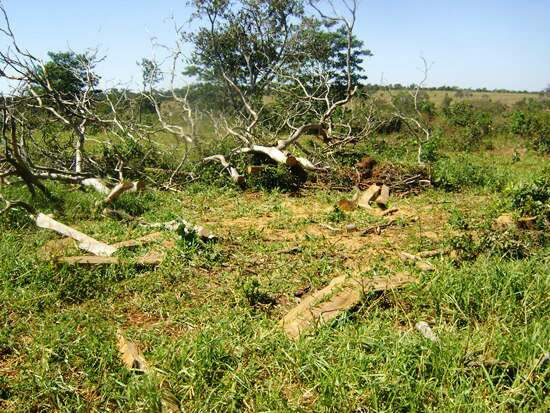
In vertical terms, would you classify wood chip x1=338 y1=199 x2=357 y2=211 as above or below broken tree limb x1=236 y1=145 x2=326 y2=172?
below

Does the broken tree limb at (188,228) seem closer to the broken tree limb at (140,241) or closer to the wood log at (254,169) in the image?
the broken tree limb at (140,241)

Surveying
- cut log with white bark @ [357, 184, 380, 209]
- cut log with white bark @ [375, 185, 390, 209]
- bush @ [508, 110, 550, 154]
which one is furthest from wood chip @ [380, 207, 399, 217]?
bush @ [508, 110, 550, 154]

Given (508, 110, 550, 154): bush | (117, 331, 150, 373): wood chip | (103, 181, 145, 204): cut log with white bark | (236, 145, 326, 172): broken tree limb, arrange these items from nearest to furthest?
(117, 331, 150, 373): wood chip → (103, 181, 145, 204): cut log with white bark → (236, 145, 326, 172): broken tree limb → (508, 110, 550, 154): bush

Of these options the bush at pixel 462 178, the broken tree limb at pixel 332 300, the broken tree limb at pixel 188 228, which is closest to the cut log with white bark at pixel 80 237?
the broken tree limb at pixel 188 228

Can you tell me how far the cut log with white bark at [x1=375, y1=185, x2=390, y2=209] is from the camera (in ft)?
22.0

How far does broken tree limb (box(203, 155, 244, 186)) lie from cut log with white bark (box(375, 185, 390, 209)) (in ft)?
7.63

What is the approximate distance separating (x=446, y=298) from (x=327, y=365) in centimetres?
119

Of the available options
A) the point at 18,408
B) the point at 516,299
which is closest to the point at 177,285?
the point at 18,408

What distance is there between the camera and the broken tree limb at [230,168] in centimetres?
794

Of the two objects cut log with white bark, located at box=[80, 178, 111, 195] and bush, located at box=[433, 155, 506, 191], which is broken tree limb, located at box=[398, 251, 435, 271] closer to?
bush, located at box=[433, 155, 506, 191]

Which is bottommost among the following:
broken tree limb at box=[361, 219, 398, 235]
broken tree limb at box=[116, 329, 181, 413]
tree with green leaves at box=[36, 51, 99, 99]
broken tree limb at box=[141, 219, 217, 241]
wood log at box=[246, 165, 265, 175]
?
broken tree limb at box=[116, 329, 181, 413]

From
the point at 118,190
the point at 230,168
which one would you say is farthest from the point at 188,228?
the point at 230,168

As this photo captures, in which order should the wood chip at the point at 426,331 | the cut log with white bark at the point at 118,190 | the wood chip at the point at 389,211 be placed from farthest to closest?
the wood chip at the point at 389,211, the cut log with white bark at the point at 118,190, the wood chip at the point at 426,331

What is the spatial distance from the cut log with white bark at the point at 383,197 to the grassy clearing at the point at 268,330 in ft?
4.76
